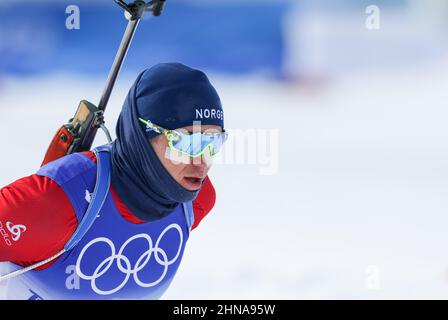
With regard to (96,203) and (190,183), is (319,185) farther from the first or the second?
(96,203)

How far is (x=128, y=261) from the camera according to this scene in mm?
1815

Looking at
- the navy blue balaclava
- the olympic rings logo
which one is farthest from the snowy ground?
the navy blue balaclava

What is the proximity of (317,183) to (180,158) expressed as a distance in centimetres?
207

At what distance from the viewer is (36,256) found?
1671 millimetres

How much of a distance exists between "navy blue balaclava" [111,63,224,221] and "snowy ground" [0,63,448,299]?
69 centimetres

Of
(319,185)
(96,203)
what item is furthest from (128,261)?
(319,185)

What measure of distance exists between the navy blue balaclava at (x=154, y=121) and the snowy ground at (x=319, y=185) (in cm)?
69

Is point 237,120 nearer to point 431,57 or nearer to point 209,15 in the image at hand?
point 209,15

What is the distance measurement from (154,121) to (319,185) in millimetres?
2104

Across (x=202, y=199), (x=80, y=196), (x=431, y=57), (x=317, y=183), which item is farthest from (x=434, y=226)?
(x=80, y=196)

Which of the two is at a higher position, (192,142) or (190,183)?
(192,142)

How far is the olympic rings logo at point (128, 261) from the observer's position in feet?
5.74

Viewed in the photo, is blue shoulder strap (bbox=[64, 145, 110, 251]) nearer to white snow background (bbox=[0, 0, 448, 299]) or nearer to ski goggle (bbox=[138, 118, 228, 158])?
ski goggle (bbox=[138, 118, 228, 158])
